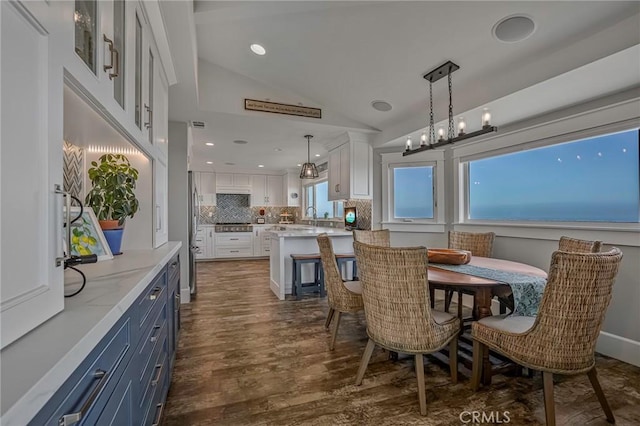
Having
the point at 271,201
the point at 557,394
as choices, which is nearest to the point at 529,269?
the point at 557,394

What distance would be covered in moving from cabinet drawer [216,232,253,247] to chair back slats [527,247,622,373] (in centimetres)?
681

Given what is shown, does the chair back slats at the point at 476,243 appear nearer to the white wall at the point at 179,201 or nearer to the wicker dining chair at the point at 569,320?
the wicker dining chair at the point at 569,320

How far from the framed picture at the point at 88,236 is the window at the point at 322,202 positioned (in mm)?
4590

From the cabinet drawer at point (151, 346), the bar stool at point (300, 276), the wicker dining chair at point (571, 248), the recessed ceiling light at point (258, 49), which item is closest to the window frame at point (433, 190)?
the bar stool at point (300, 276)

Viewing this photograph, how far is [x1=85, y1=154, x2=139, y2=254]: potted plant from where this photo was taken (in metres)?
1.69

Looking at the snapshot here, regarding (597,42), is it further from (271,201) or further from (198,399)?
(271,201)

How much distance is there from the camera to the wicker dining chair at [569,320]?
1458 mm

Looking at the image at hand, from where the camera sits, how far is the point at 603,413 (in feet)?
5.69

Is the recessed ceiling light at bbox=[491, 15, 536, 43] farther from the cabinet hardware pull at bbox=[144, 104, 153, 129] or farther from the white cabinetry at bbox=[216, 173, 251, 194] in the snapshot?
the white cabinetry at bbox=[216, 173, 251, 194]

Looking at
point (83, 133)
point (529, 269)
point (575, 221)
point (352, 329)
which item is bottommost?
point (352, 329)

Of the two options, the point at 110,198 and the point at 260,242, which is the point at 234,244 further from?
the point at 110,198

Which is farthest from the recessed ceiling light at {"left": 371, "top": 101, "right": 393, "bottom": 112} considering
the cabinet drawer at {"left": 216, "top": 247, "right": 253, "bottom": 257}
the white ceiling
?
the cabinet drawer at {"left": 216, "top": 247, "right": 253, "bottom": 257}

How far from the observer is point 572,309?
150 centimetres

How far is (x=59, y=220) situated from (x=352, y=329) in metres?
2.76
